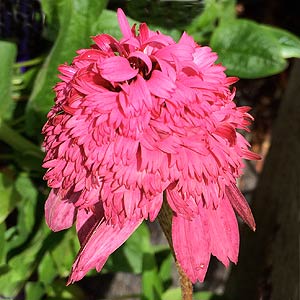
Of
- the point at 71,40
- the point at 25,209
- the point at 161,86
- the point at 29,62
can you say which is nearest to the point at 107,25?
the point at 71,40

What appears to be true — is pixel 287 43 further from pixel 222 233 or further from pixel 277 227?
pixel 222 233

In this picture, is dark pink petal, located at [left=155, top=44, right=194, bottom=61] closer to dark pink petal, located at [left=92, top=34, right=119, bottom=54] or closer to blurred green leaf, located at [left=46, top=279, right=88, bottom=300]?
dark pink petal, located at [left=92, top=34, right=119, bottom=54]

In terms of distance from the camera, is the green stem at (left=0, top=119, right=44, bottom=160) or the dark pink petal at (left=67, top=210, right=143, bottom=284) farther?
the green stem at (left=0, top=119, right=44, bottom=160)

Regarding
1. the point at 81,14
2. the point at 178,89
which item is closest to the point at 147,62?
the point at 178,89

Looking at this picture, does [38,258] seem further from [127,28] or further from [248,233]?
[127,28]

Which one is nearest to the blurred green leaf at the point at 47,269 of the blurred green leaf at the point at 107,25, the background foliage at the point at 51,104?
the background foliage at the point at 51,104

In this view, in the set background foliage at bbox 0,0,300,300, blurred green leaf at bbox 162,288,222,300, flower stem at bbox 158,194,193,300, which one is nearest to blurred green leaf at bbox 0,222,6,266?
background foliage at bbox 0,0,300,300
